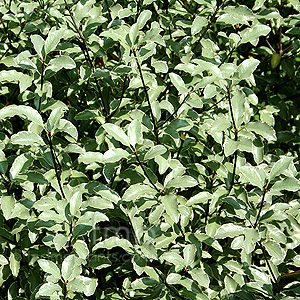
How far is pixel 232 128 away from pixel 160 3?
1057 mm

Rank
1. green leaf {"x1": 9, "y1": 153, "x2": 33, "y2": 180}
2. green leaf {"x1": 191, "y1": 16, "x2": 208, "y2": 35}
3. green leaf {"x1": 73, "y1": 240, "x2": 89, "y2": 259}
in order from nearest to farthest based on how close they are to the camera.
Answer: green leaf {"x1": 73, "y1": 240, "x2": 89, "y2": 259} → green leaf {"x1": 9, "y1": 153, "x2": 33, "y2": 180} → green leaf {"x1": 191, "y1": 16, "x2": 208, "y2": 35}

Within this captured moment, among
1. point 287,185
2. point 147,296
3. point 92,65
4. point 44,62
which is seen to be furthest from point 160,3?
point 147,296

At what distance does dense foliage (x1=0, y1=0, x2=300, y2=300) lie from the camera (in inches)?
62.1

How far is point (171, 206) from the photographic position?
1.53m

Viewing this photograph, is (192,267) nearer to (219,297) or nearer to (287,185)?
(219,297)

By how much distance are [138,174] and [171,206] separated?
23 cm

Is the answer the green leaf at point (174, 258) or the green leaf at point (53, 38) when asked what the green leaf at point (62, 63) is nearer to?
the green leaf at point (53, 38)

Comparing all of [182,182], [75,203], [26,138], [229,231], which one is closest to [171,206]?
[182,182]

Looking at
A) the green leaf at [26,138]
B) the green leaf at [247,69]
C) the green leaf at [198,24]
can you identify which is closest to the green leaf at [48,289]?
the green leaf at [26,138]

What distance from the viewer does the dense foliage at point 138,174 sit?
5.17 feet

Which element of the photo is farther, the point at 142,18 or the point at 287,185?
the point at 142,18

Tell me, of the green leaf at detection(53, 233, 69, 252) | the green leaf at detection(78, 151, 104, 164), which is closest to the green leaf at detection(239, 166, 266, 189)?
the green leaf at detection(78, 151, 104, 164)

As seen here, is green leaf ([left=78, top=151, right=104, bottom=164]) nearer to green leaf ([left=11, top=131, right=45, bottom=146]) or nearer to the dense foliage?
the dense foliage

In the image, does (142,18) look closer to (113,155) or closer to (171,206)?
(113,155)
